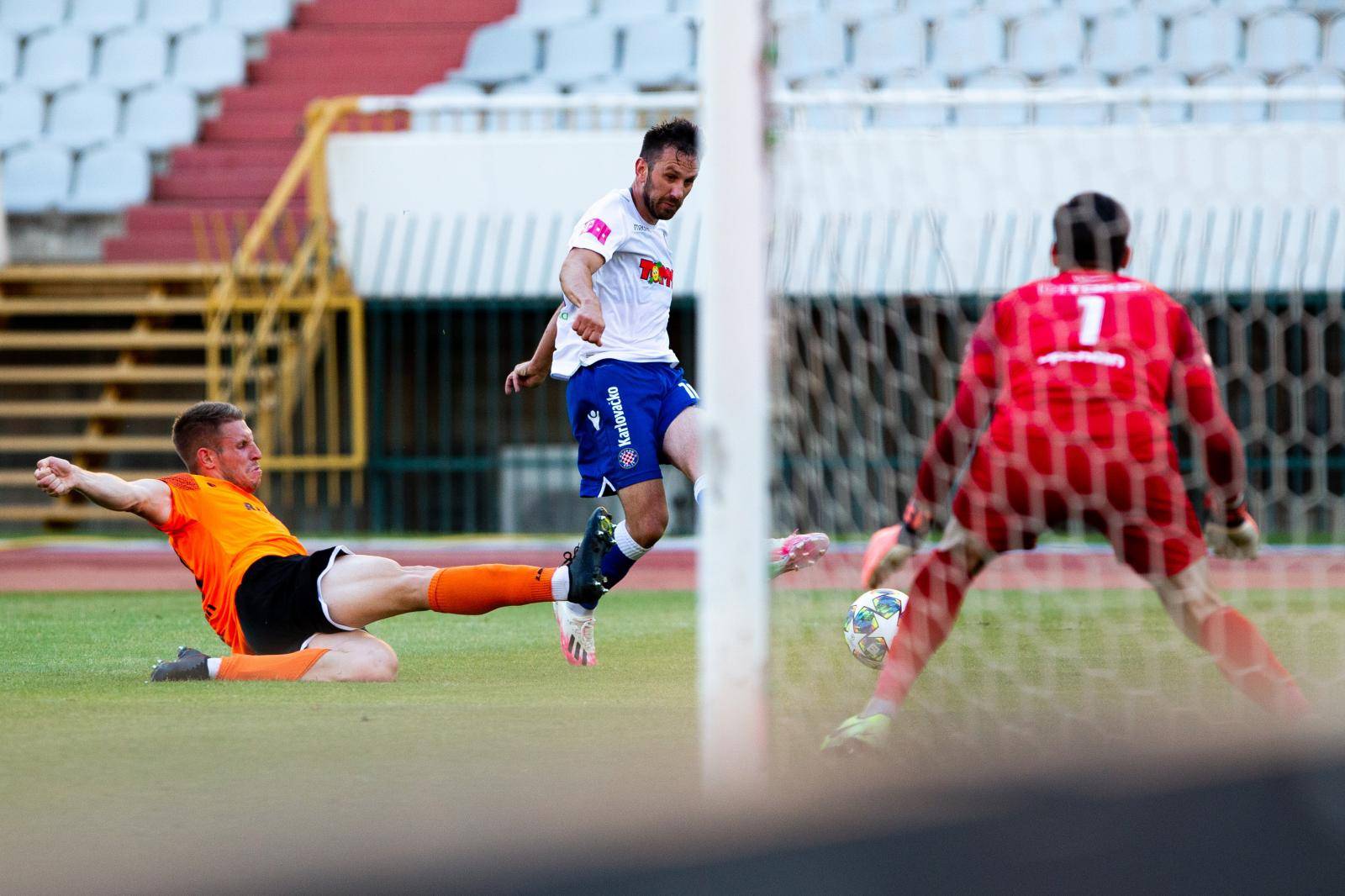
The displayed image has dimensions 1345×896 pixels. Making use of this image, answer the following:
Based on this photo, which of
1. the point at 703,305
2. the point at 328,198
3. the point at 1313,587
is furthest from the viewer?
the point at 328,198

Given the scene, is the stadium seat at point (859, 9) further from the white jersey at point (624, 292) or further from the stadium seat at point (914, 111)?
the white jersey at point (624, 292)

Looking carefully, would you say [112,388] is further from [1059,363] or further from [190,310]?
[1059,363]

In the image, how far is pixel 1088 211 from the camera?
3646mm

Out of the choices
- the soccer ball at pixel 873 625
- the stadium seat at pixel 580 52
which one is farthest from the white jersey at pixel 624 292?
the stadium seat at pixel 580 52

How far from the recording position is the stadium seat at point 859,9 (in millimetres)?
12734

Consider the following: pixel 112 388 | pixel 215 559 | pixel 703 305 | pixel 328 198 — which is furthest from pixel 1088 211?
pixel 112 388

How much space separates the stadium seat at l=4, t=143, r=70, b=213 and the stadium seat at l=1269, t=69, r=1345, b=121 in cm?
957

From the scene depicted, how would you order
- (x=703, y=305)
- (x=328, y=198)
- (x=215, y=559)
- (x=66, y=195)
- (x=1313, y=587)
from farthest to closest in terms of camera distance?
(x=66, y=195) → (x=328, y=198) → (x=1313, y=587) → (x=215, y=559) → (x=703, y=305)

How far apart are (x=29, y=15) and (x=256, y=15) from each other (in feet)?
7.81

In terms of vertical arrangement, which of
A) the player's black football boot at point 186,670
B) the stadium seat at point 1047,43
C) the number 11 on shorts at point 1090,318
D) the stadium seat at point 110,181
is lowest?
the player's black football boot at point 186,670

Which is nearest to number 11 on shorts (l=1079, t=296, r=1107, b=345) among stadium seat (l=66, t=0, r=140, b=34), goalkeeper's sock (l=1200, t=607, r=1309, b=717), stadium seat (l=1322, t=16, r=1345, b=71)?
goalkeeper's sock (l=1200, t=607, r=1309, b=717)

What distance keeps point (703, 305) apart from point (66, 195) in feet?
39.0

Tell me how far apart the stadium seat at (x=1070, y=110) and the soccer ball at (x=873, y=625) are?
7.92m

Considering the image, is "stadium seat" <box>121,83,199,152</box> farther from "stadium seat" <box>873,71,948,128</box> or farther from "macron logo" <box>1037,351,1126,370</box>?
"macron logo" <box>1037,351,1126,370</box>
